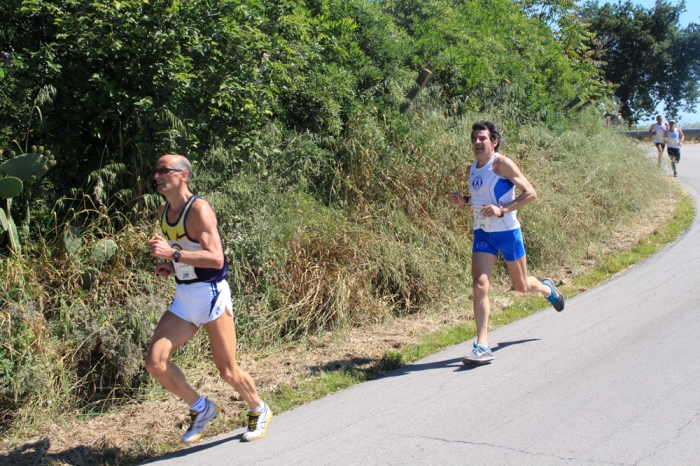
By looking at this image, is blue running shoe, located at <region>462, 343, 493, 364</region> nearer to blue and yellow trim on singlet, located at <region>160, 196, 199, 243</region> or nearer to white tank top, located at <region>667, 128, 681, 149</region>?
blue and yellow trim on singlet, located at <region>160, 196, 199, 243</region>

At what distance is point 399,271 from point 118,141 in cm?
321

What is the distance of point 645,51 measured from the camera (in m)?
31.2

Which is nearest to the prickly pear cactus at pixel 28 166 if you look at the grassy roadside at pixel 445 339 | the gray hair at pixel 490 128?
the grassy roadside at pixel 445 339

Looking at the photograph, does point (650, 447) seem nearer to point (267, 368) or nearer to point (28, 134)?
point (267, 368)

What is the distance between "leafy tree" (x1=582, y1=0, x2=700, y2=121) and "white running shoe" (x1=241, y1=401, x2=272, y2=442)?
30147 mm

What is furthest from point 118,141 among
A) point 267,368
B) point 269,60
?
point 267,368

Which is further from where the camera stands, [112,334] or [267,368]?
[267,368]

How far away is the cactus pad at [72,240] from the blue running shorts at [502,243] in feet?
11.5

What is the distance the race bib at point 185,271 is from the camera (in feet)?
14.3

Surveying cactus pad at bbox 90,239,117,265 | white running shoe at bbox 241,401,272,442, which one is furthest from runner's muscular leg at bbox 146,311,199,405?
cactus pad at bbox 90,239,117,265

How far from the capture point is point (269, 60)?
23.8ft

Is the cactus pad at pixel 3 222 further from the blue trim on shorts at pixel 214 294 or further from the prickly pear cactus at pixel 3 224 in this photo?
the blue trim on shorts at pixel 214 294

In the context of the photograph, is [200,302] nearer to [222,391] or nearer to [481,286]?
[222,391]

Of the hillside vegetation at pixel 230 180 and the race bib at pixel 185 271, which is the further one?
the hillside vegetation at pixel 230 180
